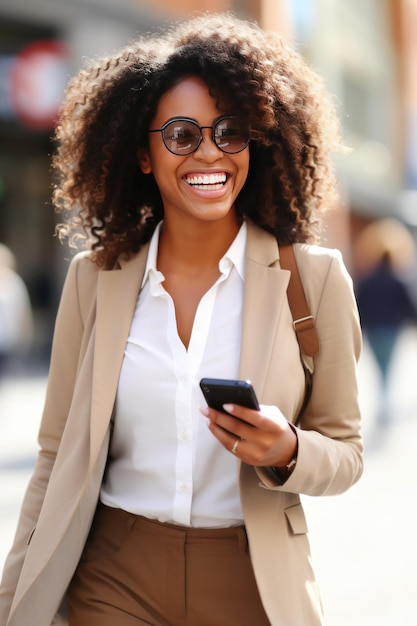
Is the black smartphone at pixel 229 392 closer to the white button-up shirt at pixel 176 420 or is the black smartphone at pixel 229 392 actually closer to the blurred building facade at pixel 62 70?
the white button-up shirt at pixel 176 420

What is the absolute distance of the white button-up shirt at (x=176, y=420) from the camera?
106 inches

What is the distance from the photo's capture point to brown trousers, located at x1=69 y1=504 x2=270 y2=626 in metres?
2.66

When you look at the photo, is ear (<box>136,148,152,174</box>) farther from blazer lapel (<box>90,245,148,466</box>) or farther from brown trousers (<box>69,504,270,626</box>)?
brown trousers (<box>69,504,270,626</box>)

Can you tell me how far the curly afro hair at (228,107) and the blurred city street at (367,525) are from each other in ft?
9.19

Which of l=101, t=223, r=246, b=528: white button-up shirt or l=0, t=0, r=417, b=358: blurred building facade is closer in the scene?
l=101, t=223, r=246, b=528: white button-up shirt

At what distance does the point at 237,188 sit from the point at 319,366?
577mm

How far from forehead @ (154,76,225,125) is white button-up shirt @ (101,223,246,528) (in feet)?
1.31

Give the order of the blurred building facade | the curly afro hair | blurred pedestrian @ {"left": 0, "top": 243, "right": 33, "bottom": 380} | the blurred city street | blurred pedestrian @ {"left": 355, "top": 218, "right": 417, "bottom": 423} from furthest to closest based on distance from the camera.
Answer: the blurred building facade
blurred pedestrian @ {"left": 355, "top": 218, "right": 417, "bottom": 423}
blurred pedestrian @ {"left": 0, "top": 243, "right": 33, "bottom": 380}
the blurred city street
the curly afro hair

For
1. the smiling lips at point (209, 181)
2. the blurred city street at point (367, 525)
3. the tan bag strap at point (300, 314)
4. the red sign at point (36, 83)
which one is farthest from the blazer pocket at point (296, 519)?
the red sign at point (36, 83)

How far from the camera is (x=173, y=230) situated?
3.11 metres

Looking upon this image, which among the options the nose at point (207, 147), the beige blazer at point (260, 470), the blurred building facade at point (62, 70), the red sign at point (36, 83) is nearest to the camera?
the beige blazer at point (260, 470)

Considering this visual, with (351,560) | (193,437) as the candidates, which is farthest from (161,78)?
(351,560)

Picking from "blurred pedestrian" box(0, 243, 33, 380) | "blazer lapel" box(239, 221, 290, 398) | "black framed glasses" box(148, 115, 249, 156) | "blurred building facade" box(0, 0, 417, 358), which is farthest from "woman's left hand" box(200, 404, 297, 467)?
"blurred building facade" box(0, 0, 417, 358)

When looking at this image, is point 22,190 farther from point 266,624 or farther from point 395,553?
point 266,624
